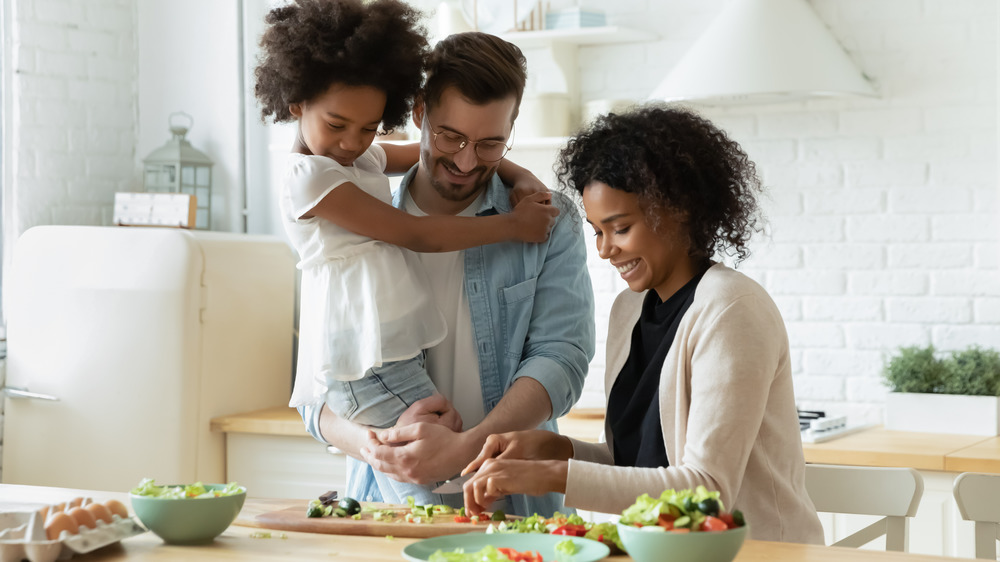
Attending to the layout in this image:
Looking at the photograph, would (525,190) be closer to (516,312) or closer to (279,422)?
(516,312)

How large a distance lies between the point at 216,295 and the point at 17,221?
2.91 ft

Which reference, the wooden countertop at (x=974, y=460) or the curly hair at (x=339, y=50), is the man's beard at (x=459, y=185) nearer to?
the curly hair at (x=339, y=50)

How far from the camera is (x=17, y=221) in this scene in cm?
390

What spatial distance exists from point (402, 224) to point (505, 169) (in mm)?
313

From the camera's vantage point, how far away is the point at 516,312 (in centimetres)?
191

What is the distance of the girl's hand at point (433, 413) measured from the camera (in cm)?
176

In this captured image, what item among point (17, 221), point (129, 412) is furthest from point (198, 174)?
point (129, 412)

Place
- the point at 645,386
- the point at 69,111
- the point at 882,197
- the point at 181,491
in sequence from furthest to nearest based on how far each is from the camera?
the point at 69,111
the point at 882,197
the point at 645,386
the point at 181,491

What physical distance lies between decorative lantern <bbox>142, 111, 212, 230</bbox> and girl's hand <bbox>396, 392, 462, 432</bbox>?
2.51 m

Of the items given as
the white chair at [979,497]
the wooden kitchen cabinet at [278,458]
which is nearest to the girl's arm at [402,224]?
the white chair at [979,497]

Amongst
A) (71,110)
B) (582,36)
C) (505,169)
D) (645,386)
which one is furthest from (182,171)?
(645,386)

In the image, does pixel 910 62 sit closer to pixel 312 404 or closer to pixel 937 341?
pixel 937 341

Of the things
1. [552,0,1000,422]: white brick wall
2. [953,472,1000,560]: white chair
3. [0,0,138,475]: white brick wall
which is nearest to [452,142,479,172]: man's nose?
[953,472,1000,560]: white chair

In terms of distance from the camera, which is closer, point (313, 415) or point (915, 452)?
point (313, 415)
